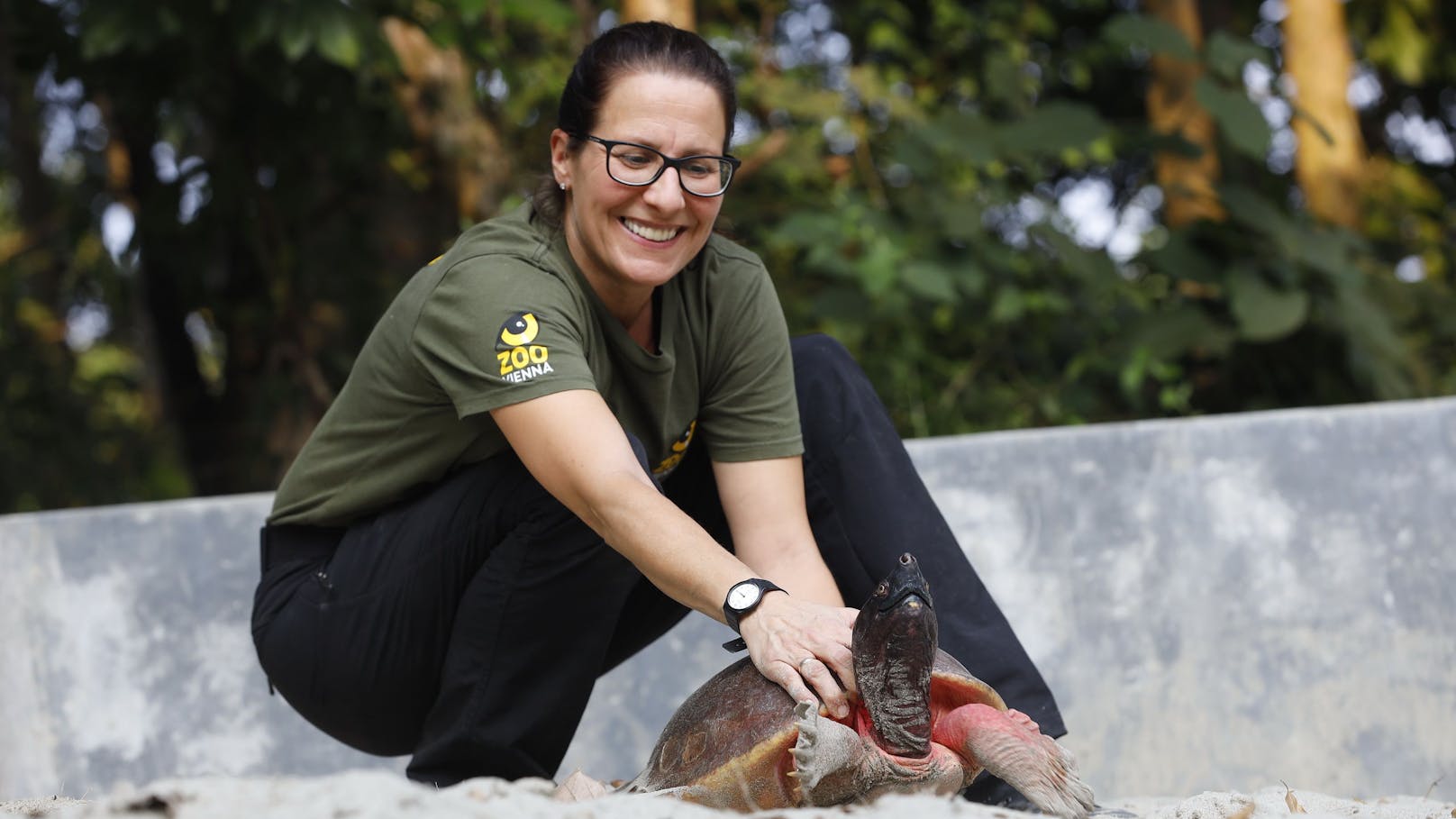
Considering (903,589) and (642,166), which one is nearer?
(903,589)

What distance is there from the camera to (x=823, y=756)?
4.65 ft

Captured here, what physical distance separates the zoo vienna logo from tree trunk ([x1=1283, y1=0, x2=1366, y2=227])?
3.90 meters

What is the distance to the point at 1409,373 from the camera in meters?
3.82

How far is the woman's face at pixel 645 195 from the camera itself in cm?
166

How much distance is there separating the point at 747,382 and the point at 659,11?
2.28 metres

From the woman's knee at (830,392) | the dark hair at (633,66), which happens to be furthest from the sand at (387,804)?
the dark hair at (633,66)

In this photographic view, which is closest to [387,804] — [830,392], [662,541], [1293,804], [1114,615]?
[662,541]

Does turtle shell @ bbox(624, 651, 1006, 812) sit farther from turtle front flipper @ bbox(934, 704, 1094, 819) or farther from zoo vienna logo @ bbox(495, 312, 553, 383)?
zoo vienna logo @ bbox(495, 312, 553, 383)

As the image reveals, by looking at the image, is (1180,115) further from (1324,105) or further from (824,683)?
(824,683)

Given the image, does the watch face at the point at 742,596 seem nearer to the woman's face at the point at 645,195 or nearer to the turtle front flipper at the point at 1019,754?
the turtle front flipper at the point at 1019,754

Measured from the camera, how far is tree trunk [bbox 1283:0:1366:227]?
15.4 feet

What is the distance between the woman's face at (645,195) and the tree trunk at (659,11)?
217cm

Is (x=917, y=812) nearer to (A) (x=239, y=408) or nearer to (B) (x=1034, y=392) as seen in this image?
(B) (x=1034, y=392)

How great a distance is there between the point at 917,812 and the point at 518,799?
0.37 metres
